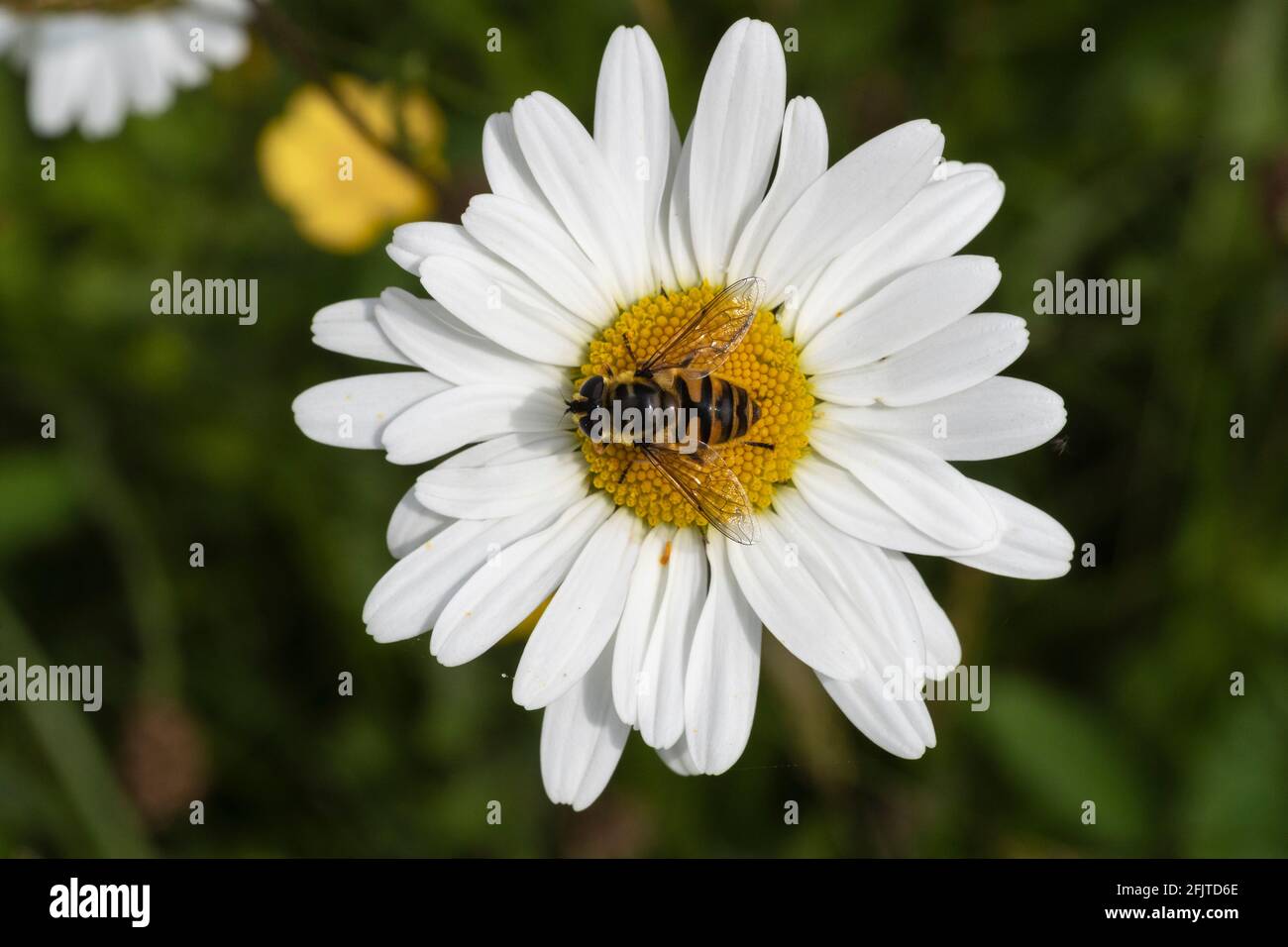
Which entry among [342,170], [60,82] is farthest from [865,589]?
[60,82]

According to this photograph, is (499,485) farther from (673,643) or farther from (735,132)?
(735,132)

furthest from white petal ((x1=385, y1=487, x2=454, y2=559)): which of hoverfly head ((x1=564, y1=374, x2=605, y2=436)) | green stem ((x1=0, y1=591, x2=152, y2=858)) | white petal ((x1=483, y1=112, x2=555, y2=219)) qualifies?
green stem ((x1=0, y1=591, x2=152, y2=858))

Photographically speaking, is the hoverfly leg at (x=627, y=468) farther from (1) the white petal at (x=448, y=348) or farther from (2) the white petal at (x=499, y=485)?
(1) the white petal at (x=448, y=348)

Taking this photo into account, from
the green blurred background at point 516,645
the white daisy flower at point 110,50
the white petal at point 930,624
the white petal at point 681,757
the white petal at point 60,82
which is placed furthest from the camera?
the green blurred background at point 516,645

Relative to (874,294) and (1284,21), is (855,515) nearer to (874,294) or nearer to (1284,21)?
(874,294)

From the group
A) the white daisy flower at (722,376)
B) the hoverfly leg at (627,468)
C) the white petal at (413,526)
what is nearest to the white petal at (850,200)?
the white daisy flower at (722,376)

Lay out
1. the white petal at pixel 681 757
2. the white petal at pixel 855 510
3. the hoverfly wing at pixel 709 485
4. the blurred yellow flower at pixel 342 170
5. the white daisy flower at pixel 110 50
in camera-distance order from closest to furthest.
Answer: the white petal at pixel 855 510
the hoverfly wing at pixel 709 485
the white petal at pixel 681 757
the white daisy flower at pixel 110 50
the blurred yellow flower at pixel 342 170

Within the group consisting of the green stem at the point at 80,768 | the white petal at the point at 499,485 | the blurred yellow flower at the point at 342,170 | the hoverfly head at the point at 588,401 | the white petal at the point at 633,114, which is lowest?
the green stem at the point at 80,768

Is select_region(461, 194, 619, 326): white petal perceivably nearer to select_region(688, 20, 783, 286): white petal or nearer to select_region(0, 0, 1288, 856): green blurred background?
select_region(688, 20, 783, 286): white petal
